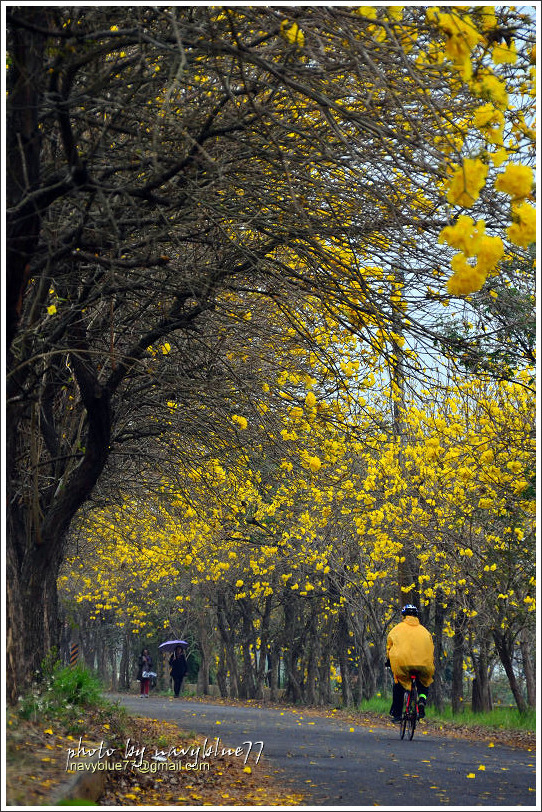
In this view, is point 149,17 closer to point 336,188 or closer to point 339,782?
point 336,188

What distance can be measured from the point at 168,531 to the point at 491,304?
16753mm

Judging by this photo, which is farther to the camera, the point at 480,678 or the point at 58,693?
the point at 480,678

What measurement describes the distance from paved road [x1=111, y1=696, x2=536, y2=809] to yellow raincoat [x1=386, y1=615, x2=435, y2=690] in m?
0.94

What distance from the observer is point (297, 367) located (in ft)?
35.6

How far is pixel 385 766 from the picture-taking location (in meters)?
10.1

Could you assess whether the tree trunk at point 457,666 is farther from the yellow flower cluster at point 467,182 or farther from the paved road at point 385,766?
the yellow flower cluster at point 467,182

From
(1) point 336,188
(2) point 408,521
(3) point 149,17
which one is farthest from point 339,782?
(2) point 408,521

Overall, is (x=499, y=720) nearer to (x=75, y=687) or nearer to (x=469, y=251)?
(x=75, y=687)

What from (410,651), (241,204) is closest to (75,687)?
(410,651)

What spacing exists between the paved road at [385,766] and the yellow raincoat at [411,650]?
0.94 metres

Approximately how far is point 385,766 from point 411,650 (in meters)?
3.16

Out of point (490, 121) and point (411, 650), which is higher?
point (490, 121)

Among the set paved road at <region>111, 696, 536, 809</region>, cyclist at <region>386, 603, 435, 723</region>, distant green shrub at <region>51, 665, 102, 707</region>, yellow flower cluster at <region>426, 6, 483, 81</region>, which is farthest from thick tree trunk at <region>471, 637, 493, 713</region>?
yellow flower cluster at <region>426, 6, 483, 81</region>

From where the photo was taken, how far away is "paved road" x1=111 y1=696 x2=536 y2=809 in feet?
25.4
